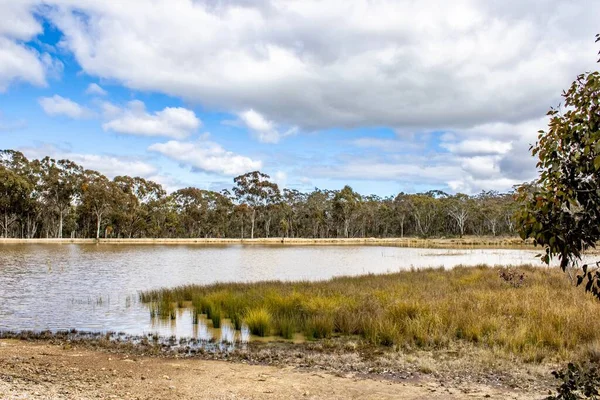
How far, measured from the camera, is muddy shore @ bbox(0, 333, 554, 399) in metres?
7.24

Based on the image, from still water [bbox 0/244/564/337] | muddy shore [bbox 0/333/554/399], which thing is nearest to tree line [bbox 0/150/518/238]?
still water [bbox 0/244/564/337]

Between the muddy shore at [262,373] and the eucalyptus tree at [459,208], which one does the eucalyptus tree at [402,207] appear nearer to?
the eucalyptus tree at [459,208]

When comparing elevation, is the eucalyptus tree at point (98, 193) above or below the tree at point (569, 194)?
above

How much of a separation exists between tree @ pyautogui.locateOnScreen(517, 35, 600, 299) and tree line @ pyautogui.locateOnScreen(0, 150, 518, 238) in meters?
55.1

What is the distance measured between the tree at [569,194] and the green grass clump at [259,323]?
30.3ft

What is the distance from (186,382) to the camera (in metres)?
7.81

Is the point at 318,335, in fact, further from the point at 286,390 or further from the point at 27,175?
the point at 27,175

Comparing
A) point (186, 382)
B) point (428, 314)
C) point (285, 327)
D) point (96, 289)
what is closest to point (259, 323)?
point (285, 327)

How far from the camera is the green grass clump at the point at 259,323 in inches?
480

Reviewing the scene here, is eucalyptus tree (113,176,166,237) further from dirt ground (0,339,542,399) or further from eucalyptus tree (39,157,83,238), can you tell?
dirt ground (0,339,542,399)

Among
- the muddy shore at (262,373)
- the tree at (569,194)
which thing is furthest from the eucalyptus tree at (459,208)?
the tree at (569,194)

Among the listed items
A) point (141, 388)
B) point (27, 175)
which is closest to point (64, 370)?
point (141, 388)

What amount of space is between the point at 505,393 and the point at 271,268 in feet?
86.4

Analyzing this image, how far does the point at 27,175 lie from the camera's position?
7188 centimetres
